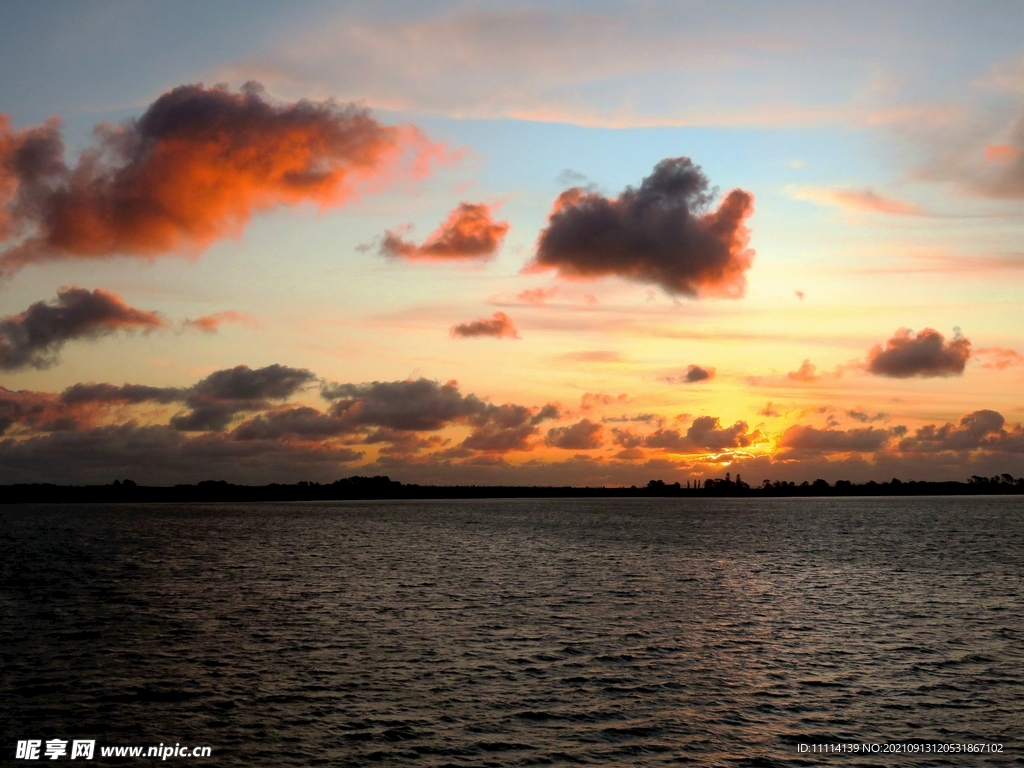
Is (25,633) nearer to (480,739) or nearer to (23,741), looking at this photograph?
(23,741)

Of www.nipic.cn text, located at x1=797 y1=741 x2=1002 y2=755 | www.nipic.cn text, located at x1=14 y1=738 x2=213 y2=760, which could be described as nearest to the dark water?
www.nipic.cn text, located at x1=797 y1=741 x2=1002 y2=755

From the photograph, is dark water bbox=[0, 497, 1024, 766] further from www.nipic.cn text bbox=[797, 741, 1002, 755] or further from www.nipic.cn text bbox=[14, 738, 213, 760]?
www.nipic.cn text bbox=[14, 738, 213, 760]

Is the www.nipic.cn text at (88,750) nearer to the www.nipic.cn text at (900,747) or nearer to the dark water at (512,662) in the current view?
the dark water at (512,662)

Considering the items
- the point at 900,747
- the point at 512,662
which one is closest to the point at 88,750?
the point at 512,662

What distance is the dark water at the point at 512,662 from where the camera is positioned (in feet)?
99.8

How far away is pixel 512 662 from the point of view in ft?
139

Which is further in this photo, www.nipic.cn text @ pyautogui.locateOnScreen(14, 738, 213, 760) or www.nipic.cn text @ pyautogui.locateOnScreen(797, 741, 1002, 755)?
www.nipic.cn text @ pyautogui.locateOnScreen(797, 741, 1002, 755)

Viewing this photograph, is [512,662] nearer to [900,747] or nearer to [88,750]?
[900,747]

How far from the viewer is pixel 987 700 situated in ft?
117

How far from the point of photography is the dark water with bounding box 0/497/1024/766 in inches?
1198

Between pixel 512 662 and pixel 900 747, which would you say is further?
pixel 512 662

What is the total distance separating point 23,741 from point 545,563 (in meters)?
73.3

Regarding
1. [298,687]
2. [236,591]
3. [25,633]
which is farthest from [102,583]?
[298,687]

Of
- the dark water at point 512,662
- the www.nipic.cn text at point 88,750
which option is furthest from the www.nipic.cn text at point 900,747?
the www.nipic.cn text at point 88,750
